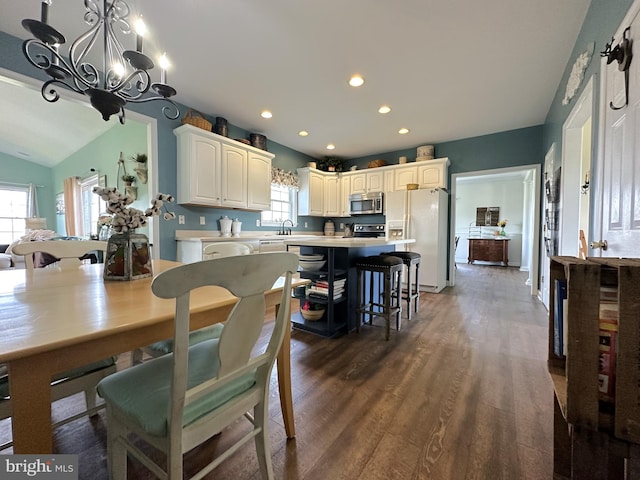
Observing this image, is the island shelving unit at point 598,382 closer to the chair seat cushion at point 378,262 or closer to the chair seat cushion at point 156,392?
the chair seat cushion at point 156,392

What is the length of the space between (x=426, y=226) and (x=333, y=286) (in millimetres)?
2486

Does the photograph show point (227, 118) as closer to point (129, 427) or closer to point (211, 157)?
point (211, 157)

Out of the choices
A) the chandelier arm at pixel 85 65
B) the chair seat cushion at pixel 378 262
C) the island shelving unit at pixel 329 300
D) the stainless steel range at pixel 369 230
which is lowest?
the island shelving unit at pixel 329 300

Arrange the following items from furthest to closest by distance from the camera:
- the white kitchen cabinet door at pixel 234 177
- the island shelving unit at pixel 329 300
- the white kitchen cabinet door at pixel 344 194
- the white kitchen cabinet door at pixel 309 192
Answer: the white kitchen cabinet door at pixel 344 194
the white kitchen cabinet door at pixel 309 192
the white kitchen cabinet door at pixel 234 177
the island shelving unit at pixel 329 300

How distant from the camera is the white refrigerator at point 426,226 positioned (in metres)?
4.09

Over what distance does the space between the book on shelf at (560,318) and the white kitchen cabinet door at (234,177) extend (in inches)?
137

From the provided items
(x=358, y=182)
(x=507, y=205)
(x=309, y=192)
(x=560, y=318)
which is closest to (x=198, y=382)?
(x=560, y=318)

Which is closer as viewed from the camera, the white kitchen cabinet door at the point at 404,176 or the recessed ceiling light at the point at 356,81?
the recessed ceiling light at the point at 356,81

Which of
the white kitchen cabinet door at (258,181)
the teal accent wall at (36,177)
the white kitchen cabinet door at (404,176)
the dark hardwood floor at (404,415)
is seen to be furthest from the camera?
the teal accent wall at (36,177)

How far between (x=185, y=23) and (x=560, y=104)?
370 centimetres

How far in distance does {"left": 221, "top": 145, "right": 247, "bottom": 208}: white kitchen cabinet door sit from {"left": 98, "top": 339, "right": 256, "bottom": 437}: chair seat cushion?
9.48ft

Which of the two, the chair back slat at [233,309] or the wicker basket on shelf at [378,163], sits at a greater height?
the wicker basket on shelf at [378,163]

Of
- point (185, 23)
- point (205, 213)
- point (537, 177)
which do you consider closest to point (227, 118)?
point (205, 213)

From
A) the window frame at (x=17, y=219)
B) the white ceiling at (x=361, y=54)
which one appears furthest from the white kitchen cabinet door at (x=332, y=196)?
the window frame at (x=17, y=219)
